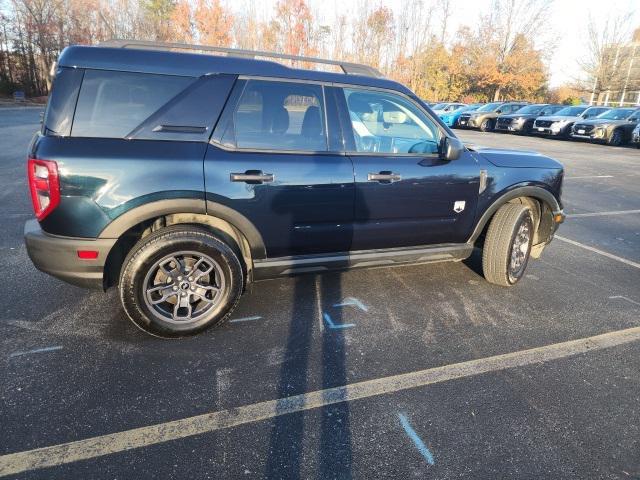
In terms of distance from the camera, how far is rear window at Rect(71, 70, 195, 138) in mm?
2717

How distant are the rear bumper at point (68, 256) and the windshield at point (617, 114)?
22.5 metres

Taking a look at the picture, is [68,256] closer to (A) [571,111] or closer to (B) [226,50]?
(B) [226,50]

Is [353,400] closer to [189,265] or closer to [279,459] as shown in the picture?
[279,459]

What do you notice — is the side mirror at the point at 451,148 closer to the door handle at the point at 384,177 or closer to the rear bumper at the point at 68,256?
the door handle at the point at 384,177

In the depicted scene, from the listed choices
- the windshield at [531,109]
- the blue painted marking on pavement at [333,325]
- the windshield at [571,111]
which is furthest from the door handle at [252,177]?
the windshield at [531,109]

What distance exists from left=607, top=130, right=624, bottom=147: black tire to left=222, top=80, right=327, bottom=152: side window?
65.9 ft

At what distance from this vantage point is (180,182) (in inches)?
113

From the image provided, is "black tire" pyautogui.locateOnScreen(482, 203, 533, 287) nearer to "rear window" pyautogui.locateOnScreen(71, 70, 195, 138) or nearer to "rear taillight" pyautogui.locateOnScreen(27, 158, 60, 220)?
"rear window" pyautogui.locateOnScreen(71, 70, 195, 138)

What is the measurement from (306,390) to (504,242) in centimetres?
241

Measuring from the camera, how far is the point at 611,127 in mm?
18547

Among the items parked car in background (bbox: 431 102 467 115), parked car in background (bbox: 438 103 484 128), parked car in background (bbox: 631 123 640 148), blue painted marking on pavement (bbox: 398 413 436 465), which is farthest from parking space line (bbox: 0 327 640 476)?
parked car in background (bbox: 431 102 467 115)

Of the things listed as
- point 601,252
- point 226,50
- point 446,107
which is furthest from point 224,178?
point 446,107

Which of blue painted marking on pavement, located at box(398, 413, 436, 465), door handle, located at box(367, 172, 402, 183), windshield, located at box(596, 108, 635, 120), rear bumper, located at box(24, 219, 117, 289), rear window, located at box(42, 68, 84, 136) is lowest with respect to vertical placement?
blue painted marking on pavement, located at box(398, 413, 436, 465)

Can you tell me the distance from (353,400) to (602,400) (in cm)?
147
